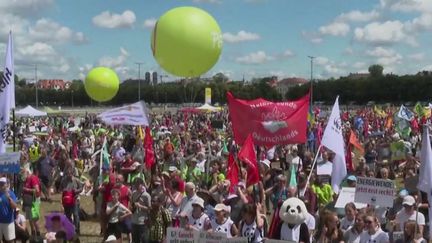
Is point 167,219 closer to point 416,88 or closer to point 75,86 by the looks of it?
point 416,88

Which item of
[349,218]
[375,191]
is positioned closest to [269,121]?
[375,191]

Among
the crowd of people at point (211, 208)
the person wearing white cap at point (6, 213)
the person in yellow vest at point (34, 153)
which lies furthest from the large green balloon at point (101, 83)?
the person wearing white cap at point (6, 213)

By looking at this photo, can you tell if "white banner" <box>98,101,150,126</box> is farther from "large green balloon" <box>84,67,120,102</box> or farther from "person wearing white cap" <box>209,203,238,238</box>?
"person wearing white cap" <box>209,203,238,238</box>

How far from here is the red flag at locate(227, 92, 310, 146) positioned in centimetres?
1177

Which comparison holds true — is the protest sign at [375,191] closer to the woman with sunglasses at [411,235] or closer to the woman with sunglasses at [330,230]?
the woman with sunglasses at [330,230]

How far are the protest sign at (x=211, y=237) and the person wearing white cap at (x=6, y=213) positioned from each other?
3.71m

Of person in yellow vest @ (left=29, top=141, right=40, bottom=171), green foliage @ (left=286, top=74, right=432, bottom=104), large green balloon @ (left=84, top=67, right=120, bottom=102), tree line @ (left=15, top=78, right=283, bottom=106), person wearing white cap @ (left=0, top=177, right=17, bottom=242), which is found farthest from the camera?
tree line @ (left=15, top=78, right=283, bottom=106)

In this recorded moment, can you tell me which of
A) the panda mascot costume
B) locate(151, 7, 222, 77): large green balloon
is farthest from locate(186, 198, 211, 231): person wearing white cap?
locate(151, 7, 222, 77): large green balloon

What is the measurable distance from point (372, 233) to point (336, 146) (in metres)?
3.23

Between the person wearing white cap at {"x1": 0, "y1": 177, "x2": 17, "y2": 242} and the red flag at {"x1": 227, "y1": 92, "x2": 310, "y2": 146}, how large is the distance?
4250 millimetres

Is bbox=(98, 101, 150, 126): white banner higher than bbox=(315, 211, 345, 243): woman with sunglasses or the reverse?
higher

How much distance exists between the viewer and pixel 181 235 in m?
7.35

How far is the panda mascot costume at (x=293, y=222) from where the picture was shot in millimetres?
7297

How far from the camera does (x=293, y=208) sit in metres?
7.31
